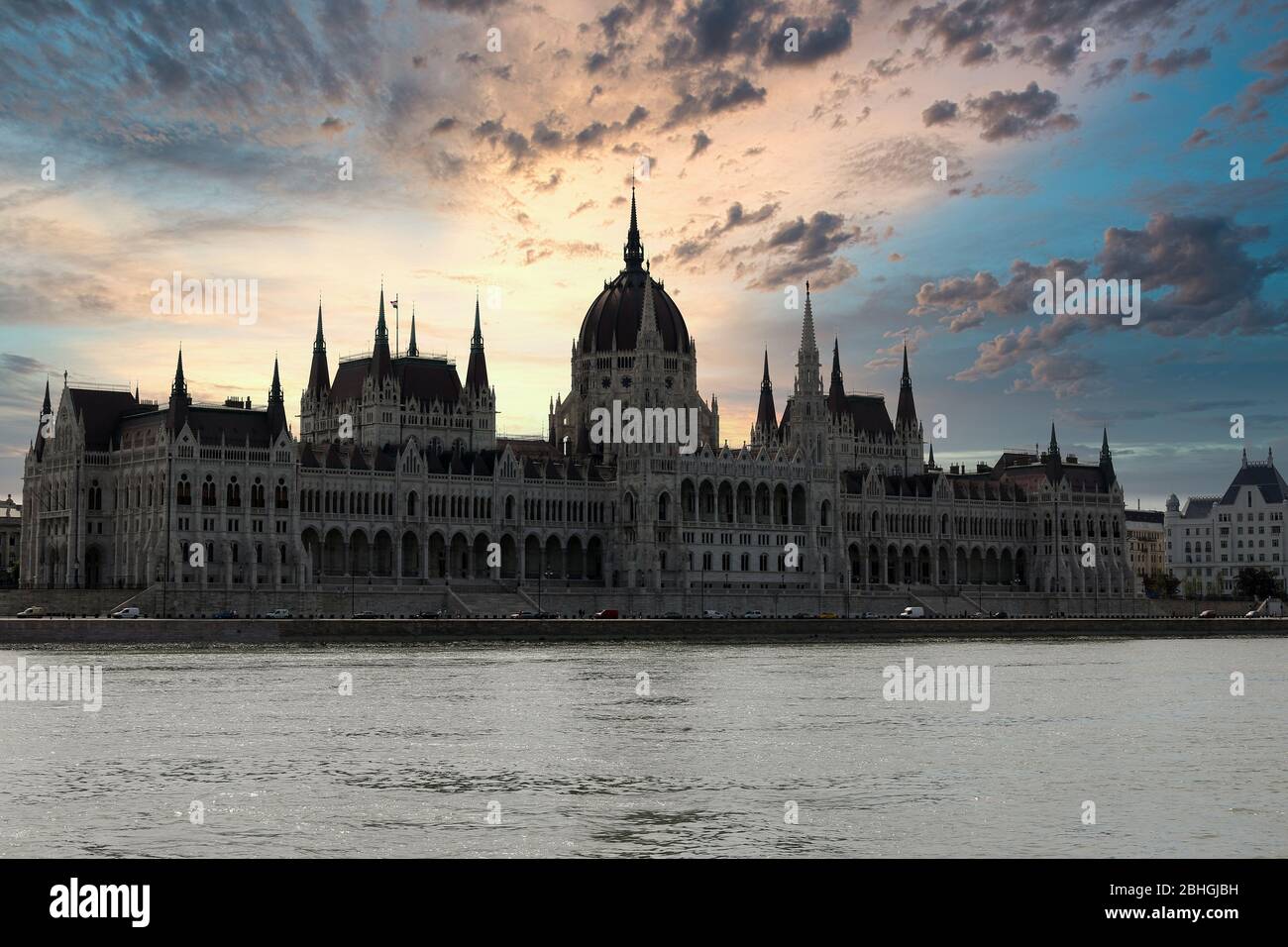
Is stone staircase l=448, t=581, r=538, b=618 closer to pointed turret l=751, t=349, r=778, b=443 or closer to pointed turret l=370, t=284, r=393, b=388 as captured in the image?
pointed turret l=370, t=284, r=393, b=388

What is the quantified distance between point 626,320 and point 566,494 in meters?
26.3

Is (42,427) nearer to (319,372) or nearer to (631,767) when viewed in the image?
(319,372)

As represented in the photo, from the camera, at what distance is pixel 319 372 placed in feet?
476

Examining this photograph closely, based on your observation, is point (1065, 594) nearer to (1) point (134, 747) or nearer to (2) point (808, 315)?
(2) point (808, 315)

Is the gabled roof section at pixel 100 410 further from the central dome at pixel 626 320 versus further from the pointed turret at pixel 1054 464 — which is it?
the pointed turret at pixel 1054 464

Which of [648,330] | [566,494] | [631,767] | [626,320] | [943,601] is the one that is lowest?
[631,767]

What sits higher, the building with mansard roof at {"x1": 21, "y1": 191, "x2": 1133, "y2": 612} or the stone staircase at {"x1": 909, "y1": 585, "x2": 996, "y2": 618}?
the building with mansard roof at {"x1": 21, "y1": 191, "x2": 1133, "y2": 612}

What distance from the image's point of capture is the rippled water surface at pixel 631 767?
29.1 meters

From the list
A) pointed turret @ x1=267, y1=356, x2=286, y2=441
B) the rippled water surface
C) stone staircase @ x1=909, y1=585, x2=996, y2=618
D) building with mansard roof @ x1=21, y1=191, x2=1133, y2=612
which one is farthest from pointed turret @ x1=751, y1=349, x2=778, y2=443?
the rippled water surface

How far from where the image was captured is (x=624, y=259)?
6585 inches

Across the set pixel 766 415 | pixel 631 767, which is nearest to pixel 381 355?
pixel 766 415

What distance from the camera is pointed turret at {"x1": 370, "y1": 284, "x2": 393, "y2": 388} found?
452 ft

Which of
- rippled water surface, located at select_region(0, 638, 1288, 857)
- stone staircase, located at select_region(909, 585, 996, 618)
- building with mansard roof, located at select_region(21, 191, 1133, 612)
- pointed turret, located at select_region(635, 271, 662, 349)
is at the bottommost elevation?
rippled water surface, located at select_region(0, 638, 1288, 857)

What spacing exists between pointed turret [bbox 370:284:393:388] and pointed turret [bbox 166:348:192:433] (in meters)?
21.3
